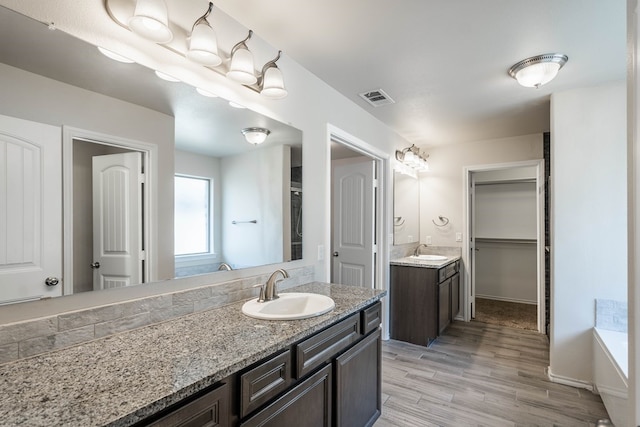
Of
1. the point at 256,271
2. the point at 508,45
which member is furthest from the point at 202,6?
the point at 508,45

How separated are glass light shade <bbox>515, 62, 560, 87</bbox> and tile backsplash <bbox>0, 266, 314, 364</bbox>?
2.34 meters

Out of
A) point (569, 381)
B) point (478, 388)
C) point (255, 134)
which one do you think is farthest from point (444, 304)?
point (255, 134)

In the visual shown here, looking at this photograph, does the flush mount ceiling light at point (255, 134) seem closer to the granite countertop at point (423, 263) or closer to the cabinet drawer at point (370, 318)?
the cabinet drawer at point (370, 318)

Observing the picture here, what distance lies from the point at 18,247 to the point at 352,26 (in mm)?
1800

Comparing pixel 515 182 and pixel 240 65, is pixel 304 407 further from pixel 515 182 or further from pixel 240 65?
pixel 515 182

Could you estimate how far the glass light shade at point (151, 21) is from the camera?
1.14 metres

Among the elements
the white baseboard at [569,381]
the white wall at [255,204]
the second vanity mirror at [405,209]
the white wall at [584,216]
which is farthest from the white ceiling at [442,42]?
the white baseboard at [569,381]

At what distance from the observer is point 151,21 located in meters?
1.18

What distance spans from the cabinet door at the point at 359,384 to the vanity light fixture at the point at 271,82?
145 centimetres

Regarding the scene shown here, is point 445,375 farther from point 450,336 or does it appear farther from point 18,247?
point 18,247

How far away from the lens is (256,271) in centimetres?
183

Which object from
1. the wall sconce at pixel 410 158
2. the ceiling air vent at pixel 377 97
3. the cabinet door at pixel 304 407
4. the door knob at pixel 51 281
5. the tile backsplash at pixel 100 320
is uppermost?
the ceiling air vent at pixel 377 97

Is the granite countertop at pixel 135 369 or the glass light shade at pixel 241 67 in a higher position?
the glass light shade at pixel 241 67

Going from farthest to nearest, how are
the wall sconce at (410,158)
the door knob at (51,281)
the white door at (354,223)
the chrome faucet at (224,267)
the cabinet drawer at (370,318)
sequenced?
the wall sconce at (410,158)
the white door at (354,223)
the cabinet drawer at (370,318)
the chrome faucet at (224,267)
the door knob at (51,281)
